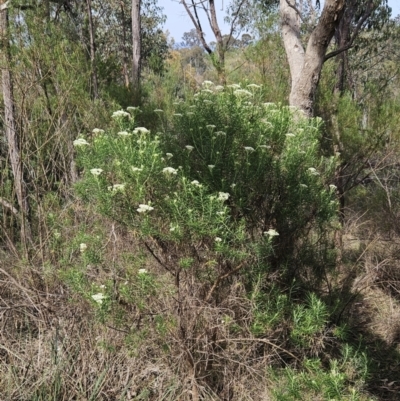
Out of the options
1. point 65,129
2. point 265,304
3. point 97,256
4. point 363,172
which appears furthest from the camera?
point 363,172

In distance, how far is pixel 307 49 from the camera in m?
4.57

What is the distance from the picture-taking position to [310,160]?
3.49 metres

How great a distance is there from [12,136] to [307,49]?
2.89 m

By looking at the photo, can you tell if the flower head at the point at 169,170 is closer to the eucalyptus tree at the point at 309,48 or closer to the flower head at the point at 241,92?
the flower head at the point at 241,92

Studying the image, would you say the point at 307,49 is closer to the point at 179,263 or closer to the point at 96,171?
the point at 179,263

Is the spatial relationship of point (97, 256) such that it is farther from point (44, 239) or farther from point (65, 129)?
point (65, 129)

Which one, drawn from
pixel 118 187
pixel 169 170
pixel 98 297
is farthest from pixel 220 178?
pixel 98 297

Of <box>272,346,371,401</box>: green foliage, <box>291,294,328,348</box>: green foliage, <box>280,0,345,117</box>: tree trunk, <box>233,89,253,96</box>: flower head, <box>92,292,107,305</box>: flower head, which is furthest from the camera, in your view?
<box>280,0,345,117</box>: tree trunk

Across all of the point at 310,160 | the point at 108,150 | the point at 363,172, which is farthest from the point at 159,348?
the point at 363,172

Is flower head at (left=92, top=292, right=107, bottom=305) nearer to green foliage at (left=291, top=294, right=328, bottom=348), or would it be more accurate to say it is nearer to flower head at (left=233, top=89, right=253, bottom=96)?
green foliage at (left=291, top=294, right=328, bottom=348)

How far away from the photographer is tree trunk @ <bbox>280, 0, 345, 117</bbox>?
4.16 meters

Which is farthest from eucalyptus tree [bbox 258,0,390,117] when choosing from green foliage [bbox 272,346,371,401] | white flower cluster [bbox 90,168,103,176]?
white flower cluster [bbox 90,168,103,176]

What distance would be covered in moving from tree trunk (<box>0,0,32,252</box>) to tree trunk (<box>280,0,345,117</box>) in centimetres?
266

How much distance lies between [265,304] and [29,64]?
2.75 m
